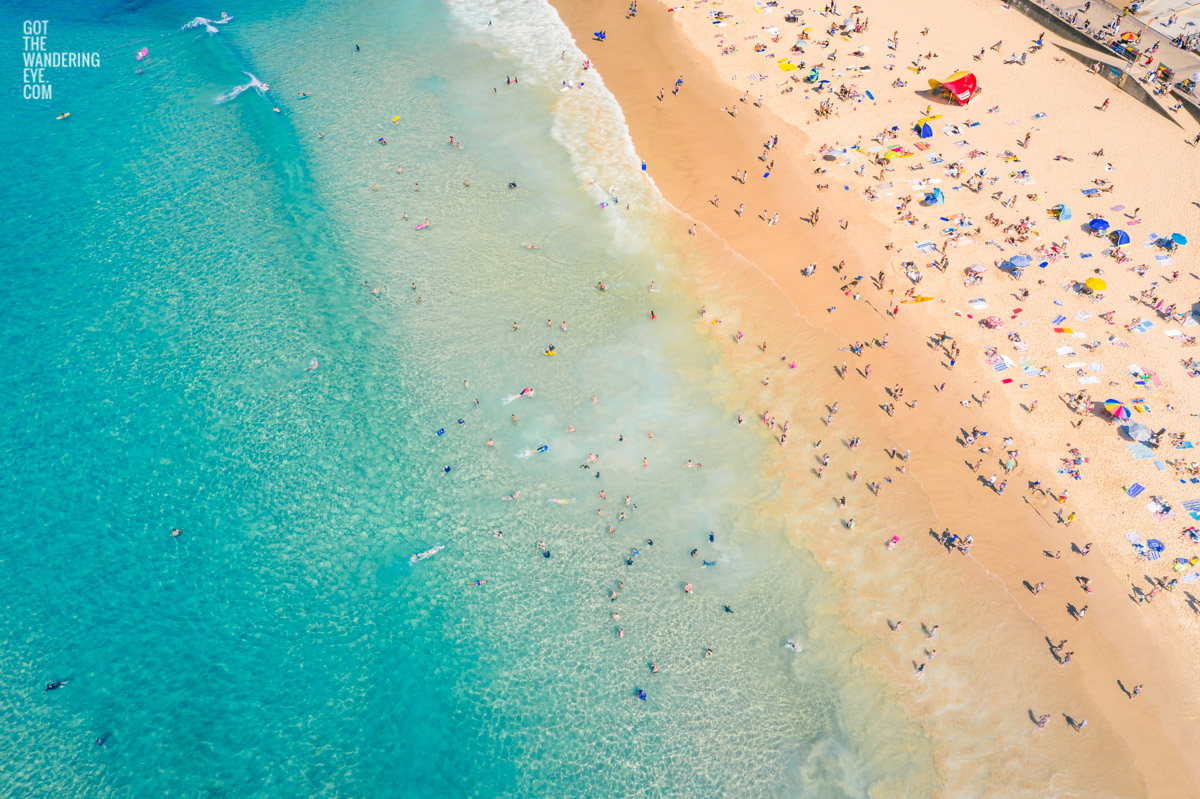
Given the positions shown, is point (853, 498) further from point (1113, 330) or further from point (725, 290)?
point (1113, 330)

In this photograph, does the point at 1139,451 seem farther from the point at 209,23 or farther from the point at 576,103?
the point at 209,23

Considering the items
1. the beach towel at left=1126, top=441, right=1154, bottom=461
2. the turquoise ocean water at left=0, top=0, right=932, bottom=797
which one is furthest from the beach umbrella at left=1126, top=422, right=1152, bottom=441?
the turquoise ocean water at left=0, top=0, right=932, bottom=797

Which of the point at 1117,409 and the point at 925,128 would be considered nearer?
the point at 1117,409

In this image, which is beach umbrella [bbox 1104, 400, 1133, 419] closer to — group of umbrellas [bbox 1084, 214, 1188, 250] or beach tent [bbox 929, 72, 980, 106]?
group of umbrellas [bbox 1084, 214, 1188, 250]

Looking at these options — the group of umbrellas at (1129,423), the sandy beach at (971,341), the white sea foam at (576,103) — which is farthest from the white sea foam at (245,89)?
the group of umbrellas at (1129,423)

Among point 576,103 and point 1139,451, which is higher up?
point 576,103

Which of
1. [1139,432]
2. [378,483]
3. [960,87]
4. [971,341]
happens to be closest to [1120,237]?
[971,341]
